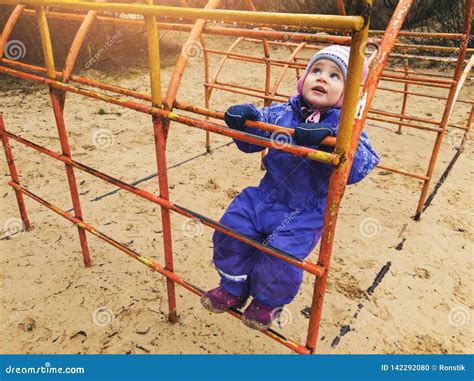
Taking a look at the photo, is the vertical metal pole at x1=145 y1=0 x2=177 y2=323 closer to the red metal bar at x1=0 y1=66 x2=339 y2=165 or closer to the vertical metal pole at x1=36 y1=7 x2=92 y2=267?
the red metal bar at x1=0 y1=66 x2=339 y2=165

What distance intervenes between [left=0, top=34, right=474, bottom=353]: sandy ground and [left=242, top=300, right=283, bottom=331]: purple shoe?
1.68 feet

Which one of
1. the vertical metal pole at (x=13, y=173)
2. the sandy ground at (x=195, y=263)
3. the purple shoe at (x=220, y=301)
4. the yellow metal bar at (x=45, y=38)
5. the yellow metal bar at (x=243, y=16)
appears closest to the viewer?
the yellow metal bar at (x=243, y=16)

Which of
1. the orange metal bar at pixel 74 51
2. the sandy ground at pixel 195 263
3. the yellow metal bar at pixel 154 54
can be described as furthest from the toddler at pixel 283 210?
the orange metal bar at pixel 74 51

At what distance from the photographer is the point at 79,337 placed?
183 centimetres

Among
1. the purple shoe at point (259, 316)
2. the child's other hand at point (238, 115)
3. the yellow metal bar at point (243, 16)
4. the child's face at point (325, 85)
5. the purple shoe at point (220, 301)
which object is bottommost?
the purple shoe at point (220, 301)

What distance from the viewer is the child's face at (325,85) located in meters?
1.35

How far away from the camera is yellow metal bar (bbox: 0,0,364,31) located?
85cm

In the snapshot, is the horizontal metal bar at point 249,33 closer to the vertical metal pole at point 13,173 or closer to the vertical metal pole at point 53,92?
the vertical metal pole at point 53,92

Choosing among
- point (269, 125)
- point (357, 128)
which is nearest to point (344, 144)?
point (357, 128)

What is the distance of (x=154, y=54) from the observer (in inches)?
49.9

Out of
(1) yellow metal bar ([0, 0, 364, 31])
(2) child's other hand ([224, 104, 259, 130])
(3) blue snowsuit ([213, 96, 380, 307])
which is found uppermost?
(1) yellow metal bar ([0, 0, 364, 31])

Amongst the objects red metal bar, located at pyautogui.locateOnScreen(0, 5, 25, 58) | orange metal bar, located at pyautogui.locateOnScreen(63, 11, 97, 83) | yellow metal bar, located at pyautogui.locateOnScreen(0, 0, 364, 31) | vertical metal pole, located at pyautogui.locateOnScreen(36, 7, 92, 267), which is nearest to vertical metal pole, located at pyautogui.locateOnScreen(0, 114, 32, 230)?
red metal bar, located at pyautogui.locateOnScreen(0, 5, 25, 58)

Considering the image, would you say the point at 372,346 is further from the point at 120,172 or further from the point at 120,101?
the point at 120,172

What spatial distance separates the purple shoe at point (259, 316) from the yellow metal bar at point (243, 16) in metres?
0.98
